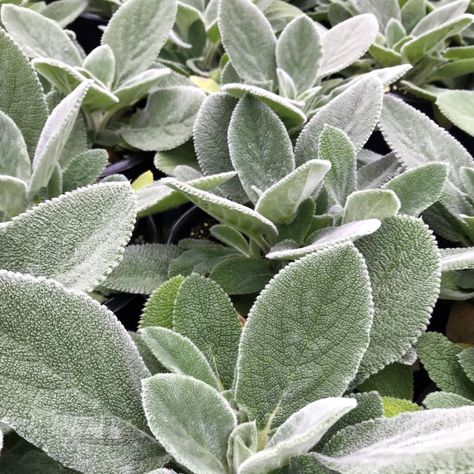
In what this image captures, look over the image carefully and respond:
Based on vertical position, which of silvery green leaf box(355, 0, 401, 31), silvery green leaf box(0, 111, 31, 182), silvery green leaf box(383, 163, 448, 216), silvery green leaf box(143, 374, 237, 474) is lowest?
silvery green leaf box(143, 374, 237, 474)

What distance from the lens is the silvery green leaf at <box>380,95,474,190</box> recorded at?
0.70 metres

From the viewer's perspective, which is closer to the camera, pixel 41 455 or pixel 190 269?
pixel 41 455

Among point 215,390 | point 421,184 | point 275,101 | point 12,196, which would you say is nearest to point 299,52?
point 275,101

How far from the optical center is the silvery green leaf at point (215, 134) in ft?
2.37

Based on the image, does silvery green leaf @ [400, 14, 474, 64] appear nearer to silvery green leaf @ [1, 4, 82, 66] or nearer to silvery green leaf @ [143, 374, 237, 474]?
silvery green leaf @ [1, 4, 82, 66]

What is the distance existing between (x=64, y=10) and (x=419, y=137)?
719 millimetres

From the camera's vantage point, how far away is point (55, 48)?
0.86m

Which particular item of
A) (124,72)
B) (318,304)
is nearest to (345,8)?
(124,72)

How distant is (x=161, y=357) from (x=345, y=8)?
2.97ft

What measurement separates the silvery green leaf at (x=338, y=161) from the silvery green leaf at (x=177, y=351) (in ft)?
0.77

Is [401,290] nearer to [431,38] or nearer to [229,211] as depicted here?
A: [229,211]

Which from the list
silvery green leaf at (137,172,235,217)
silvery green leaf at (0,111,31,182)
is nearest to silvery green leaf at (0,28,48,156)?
silvery green leaf at (0,111,31,182)

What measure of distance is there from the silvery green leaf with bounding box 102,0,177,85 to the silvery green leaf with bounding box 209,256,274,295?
375mm

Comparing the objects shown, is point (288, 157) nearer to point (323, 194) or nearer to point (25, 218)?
point (323, 194)
